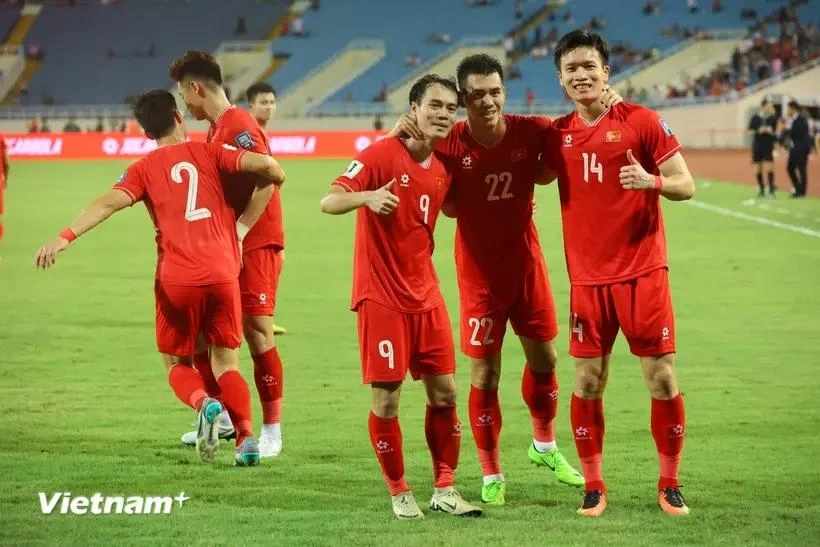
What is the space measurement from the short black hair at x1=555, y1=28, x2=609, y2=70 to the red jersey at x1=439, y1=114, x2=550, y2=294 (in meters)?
0.39

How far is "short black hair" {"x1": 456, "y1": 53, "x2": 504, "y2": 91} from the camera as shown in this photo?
6.55m

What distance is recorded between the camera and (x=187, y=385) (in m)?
7.32

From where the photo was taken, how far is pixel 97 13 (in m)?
64.8

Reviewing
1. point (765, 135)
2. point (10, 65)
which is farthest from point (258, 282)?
point (10, 65)

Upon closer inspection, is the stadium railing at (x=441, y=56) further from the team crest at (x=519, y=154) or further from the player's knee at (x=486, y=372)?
Result: the team crest at (x=519, y=154)

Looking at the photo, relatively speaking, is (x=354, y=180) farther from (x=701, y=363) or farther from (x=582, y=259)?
(x=701, y=363)

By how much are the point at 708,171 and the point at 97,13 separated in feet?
123

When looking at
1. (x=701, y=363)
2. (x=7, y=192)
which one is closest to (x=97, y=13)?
(x=7, y=192)

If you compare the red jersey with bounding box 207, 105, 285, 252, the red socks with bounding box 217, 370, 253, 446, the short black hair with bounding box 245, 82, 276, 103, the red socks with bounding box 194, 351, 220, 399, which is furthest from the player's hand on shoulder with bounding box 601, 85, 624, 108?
the short black hair with bounding box 245, 82, 276, 103

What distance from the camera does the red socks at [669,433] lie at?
260 inches

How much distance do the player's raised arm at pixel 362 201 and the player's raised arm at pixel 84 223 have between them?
1.36m

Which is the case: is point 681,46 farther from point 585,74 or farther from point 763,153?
point 585,74


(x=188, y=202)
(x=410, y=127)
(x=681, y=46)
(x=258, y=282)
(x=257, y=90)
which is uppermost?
(x=681, y=46)

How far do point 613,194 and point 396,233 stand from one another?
1112mm
